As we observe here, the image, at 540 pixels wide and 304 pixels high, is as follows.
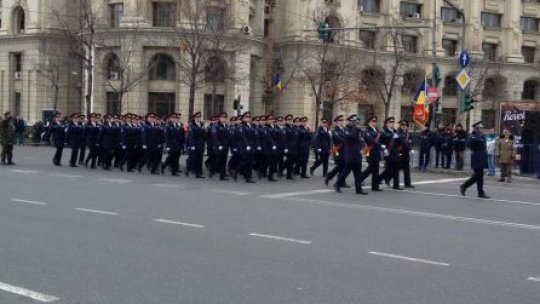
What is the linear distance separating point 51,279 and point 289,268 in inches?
97.3

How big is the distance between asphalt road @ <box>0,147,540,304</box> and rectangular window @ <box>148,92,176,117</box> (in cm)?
3671

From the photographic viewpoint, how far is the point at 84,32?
51438mm

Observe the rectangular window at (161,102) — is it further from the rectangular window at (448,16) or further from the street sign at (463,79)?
the street sign at (463,79)

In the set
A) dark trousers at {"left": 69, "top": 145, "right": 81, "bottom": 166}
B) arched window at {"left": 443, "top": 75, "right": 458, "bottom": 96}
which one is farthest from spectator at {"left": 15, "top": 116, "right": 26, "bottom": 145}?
arched window at {"left": 443, "top": 75, "right": 458, "bottom": 96}

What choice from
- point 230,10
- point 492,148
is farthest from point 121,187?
point 230,10

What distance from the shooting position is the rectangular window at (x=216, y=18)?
4321cm

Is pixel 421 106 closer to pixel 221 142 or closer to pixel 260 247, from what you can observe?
Result: pixel 221 142

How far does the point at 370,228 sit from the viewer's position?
11.0 metres

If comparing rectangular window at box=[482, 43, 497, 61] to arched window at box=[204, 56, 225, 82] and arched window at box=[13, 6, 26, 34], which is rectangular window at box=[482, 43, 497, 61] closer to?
arched window at box=[204, 56, 225, 82]

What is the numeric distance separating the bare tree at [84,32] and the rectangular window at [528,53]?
40.2 metres

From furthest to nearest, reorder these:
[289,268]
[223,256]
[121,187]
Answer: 1. [121,187]
2. [223,256]
3. [289,268]

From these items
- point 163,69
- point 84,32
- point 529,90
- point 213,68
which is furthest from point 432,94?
point 529,90

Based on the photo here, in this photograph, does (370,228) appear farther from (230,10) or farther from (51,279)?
(230,10)

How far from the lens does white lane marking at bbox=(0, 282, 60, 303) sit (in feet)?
21.3
